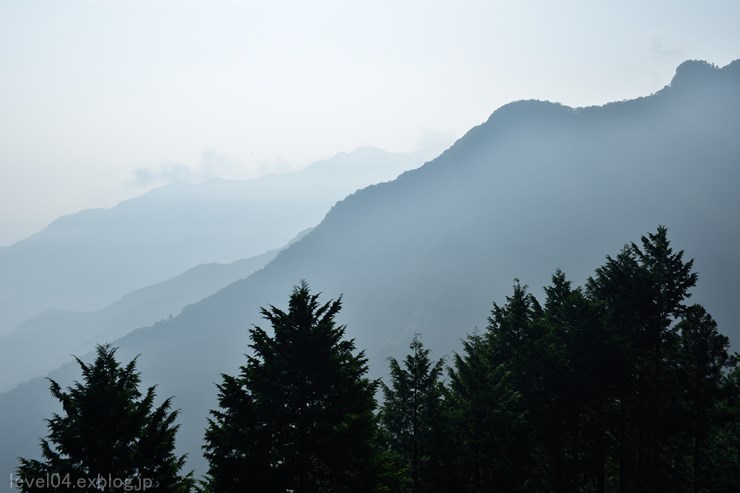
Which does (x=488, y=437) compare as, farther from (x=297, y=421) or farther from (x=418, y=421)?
(x=297, y=421)

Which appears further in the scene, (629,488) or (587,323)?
(629,488)

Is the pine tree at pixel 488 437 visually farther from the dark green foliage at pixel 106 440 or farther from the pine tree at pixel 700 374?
the pine tree at pixel 700 374

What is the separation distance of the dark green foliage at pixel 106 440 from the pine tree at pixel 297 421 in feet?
5.16

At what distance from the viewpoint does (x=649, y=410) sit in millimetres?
30797

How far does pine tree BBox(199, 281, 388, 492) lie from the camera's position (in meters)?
17.0

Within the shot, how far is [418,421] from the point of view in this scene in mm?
25594

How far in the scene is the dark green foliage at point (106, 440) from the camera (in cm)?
1580

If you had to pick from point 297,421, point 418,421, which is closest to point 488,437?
point 418,421

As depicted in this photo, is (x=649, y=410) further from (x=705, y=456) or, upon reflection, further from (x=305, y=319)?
(x=305, y=319)

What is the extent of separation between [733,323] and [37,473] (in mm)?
217285

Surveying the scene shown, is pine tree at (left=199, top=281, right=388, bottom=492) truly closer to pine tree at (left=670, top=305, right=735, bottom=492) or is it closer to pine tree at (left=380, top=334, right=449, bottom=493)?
pine tree at (left=380, top=334, right=449, bottom=493)

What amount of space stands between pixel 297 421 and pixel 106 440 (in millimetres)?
5799

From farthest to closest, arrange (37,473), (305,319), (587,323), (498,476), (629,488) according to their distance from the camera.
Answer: (629,488) < (587,323) < (498,476) < (305,319) < (37,473)

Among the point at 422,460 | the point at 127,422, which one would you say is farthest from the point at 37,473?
the point at 422,460
